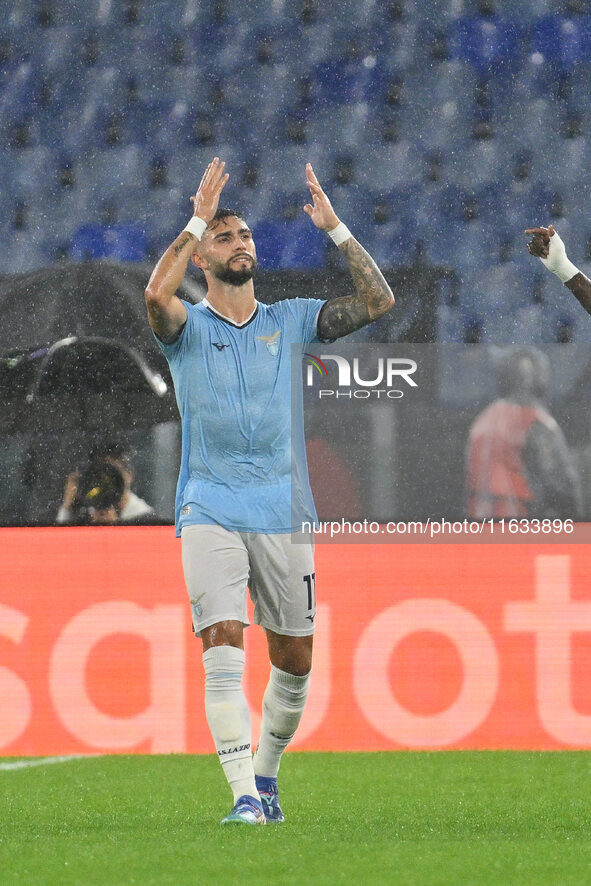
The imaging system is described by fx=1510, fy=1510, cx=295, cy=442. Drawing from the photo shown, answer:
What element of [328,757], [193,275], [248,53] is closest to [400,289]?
[193,275]

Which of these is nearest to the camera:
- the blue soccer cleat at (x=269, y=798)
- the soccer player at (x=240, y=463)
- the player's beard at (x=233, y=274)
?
the soccer player at (x=240, y=463)

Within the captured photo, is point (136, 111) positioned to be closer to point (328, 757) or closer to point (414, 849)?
point (328, 757)

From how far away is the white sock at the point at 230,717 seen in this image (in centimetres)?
400

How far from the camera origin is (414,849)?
141 inches

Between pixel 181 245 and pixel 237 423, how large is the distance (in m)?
0.53

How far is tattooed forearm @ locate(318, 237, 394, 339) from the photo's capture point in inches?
175

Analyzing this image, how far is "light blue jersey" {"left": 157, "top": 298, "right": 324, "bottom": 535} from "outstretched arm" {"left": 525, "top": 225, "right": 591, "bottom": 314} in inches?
35.3

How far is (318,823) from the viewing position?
4.12 metres

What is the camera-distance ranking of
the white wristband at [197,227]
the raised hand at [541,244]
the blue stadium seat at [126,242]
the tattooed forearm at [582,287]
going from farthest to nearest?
the blue stadium seat at [126,242], the tattooed forearm at [582,287], the raised hand at [541,244], the white wristband at [197,227]

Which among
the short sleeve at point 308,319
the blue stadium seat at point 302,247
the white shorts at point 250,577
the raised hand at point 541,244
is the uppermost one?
the blue stadium seat at point 302,247

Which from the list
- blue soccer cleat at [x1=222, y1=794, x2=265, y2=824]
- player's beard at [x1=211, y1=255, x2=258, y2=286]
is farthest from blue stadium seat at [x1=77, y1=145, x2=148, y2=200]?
blue soccer cleat at [x1=222, y1=794, x2=265, y2=824]

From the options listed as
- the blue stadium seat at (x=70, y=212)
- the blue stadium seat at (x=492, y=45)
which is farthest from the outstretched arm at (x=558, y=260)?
the blue stadium seat at (x=70, y=212)

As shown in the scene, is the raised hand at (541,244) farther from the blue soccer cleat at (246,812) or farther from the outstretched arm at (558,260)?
the blue soccer cleat at (246,812)

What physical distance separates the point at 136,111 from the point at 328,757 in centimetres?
325
